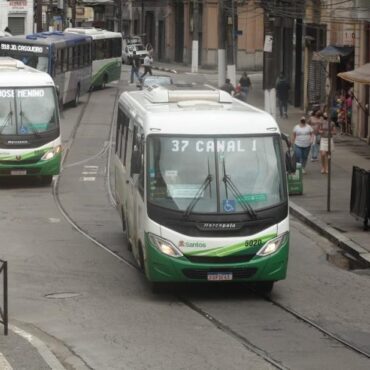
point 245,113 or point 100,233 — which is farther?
point 100,233

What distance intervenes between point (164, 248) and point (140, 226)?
0.96 m

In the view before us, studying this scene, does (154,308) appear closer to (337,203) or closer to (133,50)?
(337,203)

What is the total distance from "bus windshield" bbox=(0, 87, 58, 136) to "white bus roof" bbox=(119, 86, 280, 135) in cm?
1021

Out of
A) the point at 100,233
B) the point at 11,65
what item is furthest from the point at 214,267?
the point at 11,65

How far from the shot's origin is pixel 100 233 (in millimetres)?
22094

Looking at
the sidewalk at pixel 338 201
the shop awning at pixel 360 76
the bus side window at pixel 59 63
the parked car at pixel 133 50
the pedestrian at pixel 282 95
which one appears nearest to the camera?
the sidewalk at pixel 338 201

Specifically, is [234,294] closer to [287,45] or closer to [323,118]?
[323,118]

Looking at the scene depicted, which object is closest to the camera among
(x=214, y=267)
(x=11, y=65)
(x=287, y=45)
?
(x=214, y=267)

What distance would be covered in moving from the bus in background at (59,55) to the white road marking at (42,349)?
30.8 meters

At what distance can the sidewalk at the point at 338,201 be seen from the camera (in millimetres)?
21844

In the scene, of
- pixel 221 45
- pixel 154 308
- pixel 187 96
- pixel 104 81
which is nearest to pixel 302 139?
pixel 187 96

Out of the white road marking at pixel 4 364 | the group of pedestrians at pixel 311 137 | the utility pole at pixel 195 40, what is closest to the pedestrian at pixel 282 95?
the group of pedestrians at pixel 311 137

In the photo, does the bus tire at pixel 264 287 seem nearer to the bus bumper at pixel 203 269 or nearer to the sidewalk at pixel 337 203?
the bus bumper at pixel 203 269

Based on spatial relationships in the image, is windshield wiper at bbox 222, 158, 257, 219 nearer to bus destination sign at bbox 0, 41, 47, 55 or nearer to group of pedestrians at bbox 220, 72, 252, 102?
group of pedestrians at bbox 220, 72, 252, 102
